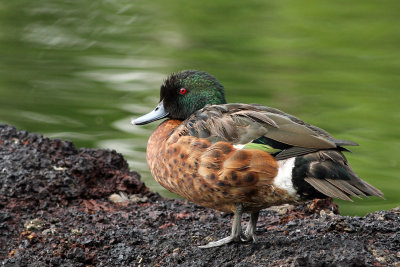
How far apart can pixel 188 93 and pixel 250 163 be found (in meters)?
1.01

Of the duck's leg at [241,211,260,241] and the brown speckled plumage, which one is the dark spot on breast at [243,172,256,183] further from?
the duck's leg at [241,211,260,241]

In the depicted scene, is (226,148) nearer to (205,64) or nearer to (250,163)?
(250,163)

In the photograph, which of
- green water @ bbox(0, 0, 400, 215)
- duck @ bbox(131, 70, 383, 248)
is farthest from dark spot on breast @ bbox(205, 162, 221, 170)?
green water @ bbox(0, 0, 400, 215)

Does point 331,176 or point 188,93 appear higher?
point 188,93

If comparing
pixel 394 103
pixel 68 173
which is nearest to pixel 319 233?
pixel 68 173

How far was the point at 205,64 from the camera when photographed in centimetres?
913

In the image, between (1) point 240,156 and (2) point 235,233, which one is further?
(2) point 235,233

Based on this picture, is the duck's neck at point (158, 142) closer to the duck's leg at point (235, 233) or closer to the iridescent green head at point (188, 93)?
the iridescent green head at point (188, 93)

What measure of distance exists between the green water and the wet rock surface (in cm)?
127

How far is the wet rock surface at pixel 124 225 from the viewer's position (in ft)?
12.3

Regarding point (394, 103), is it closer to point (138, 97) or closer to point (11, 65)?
point (138, 97)

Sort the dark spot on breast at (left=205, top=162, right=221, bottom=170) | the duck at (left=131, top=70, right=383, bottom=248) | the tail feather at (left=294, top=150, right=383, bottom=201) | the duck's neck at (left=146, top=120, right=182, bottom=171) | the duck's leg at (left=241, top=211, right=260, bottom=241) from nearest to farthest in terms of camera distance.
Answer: the tail feather at (left=294, top=150, right=383, bottom=201)
the duck at (left=131, top=70, right=383, bottom=248)
the dark spot on breast at (left=205, top=162, right=221, bottom=170)
the duck's leg at (left=241, top=211, right=260, bottom=241)
the duck's neck at (left=146, top=120, right=182, bottom=171)

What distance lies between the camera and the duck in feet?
12.4

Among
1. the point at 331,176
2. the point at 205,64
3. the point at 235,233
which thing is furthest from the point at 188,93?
the point at 205,64
